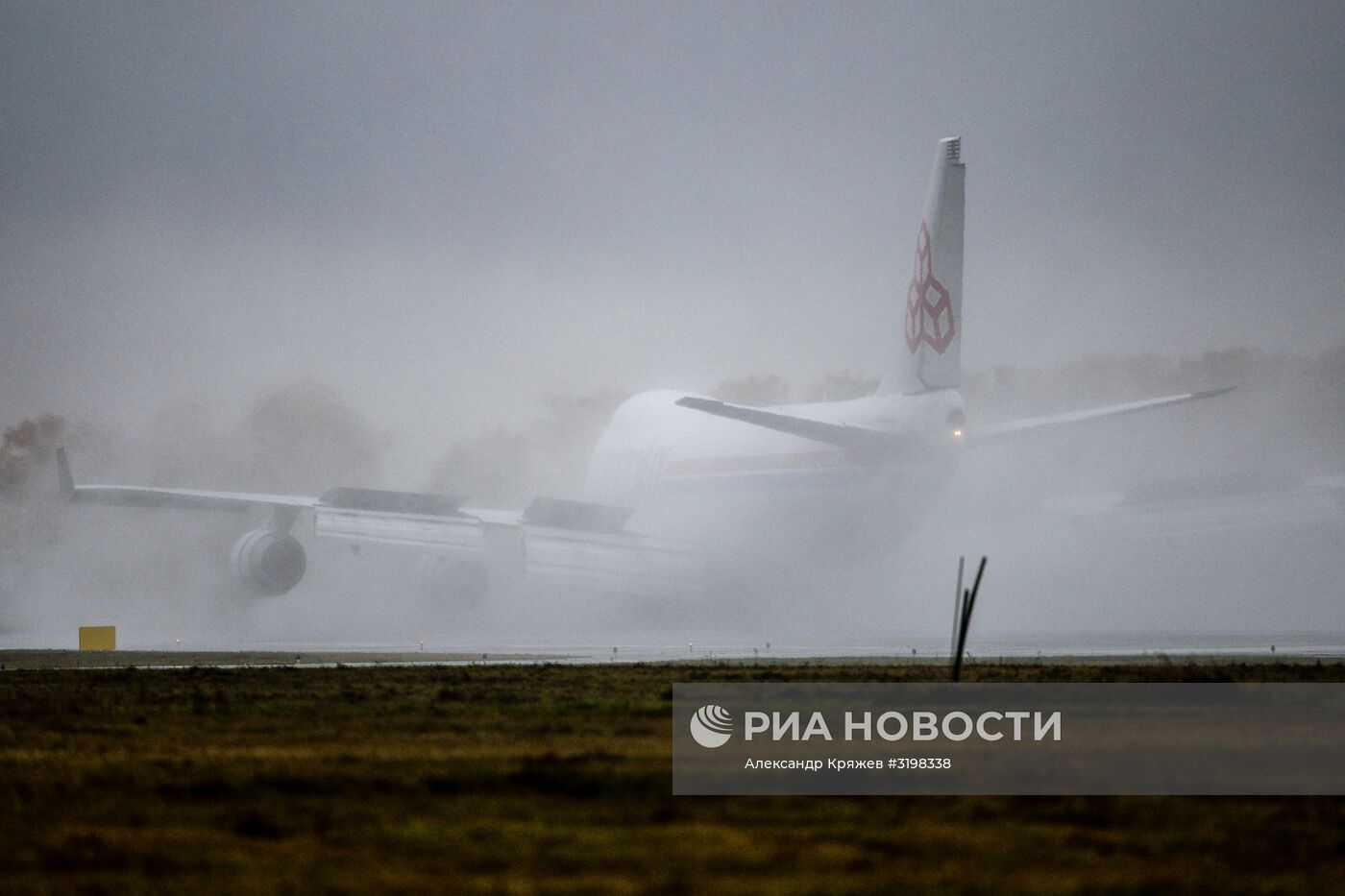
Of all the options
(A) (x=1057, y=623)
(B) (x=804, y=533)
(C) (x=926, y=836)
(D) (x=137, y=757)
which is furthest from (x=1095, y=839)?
(A) (x=1057, y=623)

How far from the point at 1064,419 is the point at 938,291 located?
5989 mm

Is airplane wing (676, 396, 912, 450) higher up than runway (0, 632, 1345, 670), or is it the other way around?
airplane wing (676, 396, 912, 450)

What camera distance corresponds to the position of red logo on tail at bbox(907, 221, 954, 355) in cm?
5025

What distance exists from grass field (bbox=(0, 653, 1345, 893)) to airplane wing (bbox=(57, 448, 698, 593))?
34863mm

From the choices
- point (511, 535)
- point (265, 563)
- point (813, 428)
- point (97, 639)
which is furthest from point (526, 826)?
point (265, 563)

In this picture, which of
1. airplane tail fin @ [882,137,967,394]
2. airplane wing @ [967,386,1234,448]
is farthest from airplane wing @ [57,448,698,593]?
airplane wing @ [967,386,1234,448]

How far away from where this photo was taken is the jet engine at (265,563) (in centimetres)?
5678

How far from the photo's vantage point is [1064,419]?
4678 cm

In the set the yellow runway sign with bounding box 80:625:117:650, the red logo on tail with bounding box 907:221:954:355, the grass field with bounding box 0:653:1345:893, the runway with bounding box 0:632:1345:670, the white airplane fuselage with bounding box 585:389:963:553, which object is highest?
the red logo on tail with bounding box 907:221:954:355

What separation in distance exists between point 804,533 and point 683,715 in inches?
1208

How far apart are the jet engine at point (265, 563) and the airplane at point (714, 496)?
0.05m

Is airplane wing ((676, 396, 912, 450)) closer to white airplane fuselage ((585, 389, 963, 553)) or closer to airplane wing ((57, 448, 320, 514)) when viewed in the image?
white airplane fuselage ((585, 389, 963, 553))

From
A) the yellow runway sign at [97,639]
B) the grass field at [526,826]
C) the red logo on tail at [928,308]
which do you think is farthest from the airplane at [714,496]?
the grass field at [526,826]

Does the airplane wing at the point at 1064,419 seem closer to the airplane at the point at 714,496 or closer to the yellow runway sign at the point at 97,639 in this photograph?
the airplane at the point at 714,496
